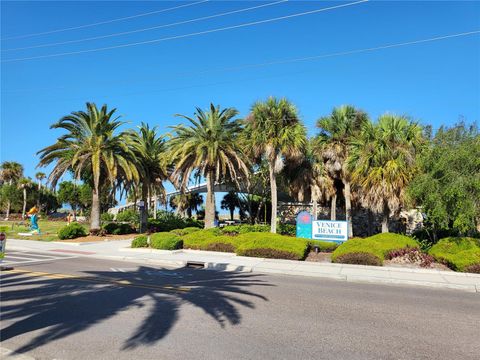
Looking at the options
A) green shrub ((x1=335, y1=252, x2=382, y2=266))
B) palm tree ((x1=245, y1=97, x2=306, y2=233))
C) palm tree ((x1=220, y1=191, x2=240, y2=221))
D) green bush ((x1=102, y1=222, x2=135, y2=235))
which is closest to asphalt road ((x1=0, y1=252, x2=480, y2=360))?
green shrub ((x1=335, y1=252, x2=382, y2=266))

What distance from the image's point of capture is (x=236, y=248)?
1828 centimetres

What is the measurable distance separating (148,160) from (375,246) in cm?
1987

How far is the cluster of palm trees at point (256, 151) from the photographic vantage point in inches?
821

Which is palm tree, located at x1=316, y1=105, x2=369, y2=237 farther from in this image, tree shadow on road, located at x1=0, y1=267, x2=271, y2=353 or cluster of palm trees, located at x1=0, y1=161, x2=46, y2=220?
cluster of palm trees, located at x1=0, y1=161, x2=46, y2=220

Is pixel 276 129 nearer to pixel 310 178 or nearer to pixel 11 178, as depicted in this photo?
pixel 310 178

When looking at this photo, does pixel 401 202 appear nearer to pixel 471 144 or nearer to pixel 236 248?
pixel 471 144

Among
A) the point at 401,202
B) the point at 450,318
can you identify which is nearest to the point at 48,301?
the point at 450,318

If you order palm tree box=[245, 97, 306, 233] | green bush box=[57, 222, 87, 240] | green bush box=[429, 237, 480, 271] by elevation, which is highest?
palm tree box=[245, 97, 306, 233]

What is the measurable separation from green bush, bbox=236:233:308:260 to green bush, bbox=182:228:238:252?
860 mm

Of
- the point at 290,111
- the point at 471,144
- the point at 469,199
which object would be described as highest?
the point at 290,111

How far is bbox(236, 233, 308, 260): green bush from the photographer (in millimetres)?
16200

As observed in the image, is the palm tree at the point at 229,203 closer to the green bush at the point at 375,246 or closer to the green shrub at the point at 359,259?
the green bush at the point at 375,246

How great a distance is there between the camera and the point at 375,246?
1555 cm

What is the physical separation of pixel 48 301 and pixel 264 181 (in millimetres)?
28341
